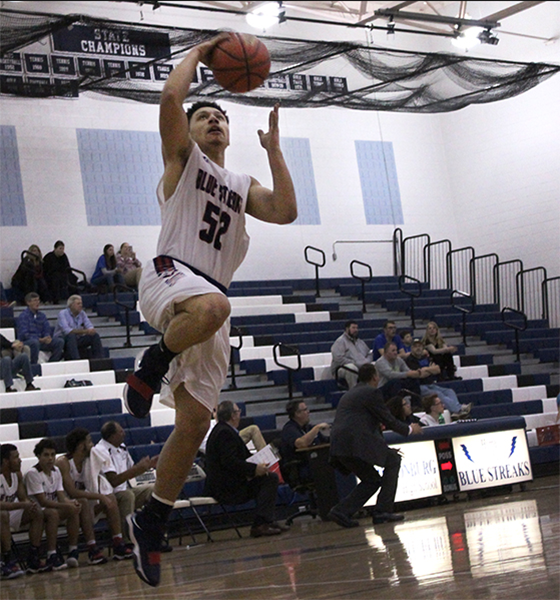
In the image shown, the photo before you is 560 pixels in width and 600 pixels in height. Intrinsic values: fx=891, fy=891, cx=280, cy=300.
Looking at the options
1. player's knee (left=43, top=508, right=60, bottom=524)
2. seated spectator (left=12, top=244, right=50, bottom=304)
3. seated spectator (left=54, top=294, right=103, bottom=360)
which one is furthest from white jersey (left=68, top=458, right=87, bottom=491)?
seated spectator (left=12, top=244, right=50, bottom=304)

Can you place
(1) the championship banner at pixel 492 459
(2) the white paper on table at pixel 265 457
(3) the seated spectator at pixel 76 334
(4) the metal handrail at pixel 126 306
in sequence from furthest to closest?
(4) the metal handrail at pixel 126 306, (3) the seated spectator at pixel 76 334, (1) the championship banner at pixel 492 459, (2) the white paper on table at pixel 265 457

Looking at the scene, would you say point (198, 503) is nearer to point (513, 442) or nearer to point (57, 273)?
point (513, 442)

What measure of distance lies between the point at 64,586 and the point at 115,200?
10539 millimetres

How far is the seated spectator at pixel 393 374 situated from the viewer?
11656 mm

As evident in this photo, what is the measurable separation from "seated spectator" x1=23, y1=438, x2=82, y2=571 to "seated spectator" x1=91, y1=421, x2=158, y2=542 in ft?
1.41

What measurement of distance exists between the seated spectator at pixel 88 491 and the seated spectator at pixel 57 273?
6.04 meters

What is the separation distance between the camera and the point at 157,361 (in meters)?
3.47

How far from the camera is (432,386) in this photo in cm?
1238

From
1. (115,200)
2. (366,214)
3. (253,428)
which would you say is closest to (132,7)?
(115,200)

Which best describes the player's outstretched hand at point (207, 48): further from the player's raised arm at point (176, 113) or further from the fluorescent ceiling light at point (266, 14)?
the fluorescent ceiling light at point (266, 14)

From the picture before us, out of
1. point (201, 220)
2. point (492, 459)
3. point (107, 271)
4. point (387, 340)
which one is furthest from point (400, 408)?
point (201, 220)

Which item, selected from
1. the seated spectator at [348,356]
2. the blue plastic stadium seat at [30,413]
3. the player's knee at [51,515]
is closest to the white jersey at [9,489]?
the player's knee at [51,515]

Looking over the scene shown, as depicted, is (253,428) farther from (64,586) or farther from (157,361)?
(157,361)

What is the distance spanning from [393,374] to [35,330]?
4.76 meters
